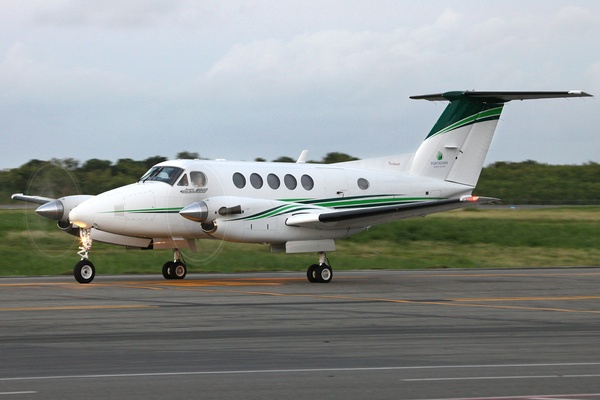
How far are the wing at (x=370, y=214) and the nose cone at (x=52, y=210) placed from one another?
18.0 feet

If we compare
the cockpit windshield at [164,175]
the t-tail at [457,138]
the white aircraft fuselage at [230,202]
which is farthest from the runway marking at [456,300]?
the t-tail at [457,138]

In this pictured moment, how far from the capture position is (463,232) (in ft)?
144

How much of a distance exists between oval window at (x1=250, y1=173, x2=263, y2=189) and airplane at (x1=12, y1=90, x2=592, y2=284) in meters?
0.03

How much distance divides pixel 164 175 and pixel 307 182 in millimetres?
3840

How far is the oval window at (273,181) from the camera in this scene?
23.7 metres

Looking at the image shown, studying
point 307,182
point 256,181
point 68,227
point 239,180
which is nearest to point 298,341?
point 239,180

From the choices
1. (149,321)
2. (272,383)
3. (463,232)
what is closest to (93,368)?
(272,383)

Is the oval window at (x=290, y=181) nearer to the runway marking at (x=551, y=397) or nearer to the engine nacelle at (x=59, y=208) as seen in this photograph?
the engine nacelle at (x=59, y=208)

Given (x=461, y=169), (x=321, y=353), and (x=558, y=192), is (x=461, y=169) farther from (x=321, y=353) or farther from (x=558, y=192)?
(x=558, y=192)

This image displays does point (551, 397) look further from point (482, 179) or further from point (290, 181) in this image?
point (482, 179)

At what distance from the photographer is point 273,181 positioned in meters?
23.8

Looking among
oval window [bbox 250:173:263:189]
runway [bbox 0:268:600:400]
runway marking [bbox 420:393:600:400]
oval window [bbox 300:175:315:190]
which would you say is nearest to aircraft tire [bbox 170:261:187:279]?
runway [bbox 0:268:600:400]

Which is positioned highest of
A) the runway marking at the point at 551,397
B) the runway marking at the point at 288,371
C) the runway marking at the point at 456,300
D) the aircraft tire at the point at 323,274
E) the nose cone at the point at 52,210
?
the nose cone at the point at 52,210

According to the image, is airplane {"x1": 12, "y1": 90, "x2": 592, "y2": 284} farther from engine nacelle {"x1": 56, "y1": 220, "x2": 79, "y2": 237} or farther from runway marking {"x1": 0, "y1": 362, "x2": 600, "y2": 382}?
runway marking {"x1": 0, "y1": 362, "x2": 600, "y2": 382}
